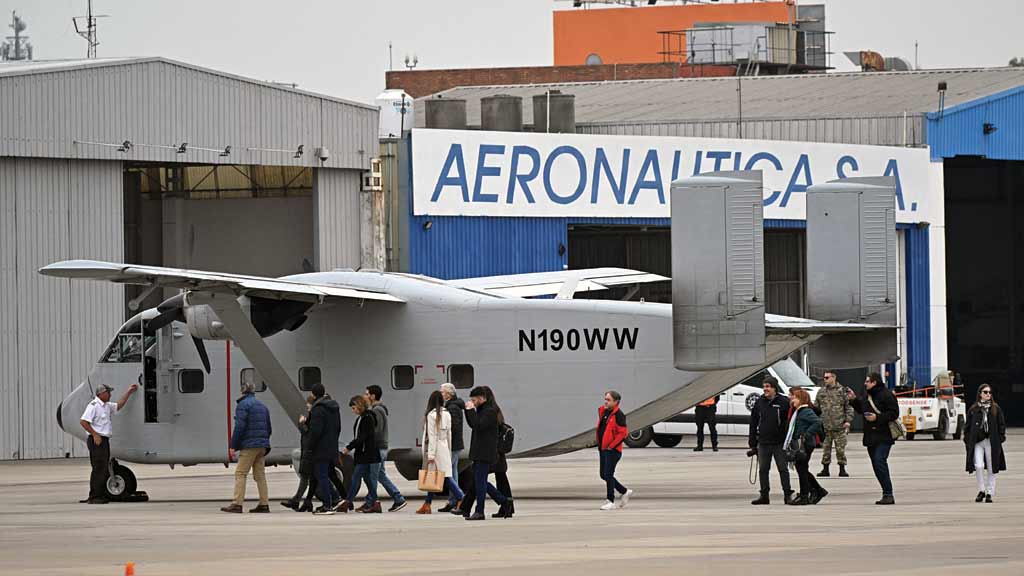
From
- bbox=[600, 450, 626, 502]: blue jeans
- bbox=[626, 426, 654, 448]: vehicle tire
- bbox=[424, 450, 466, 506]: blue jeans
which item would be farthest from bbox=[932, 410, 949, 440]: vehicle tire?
bbox=[424, 450, 466, 506]: blue jeans

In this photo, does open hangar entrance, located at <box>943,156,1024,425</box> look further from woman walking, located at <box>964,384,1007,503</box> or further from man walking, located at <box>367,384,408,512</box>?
man walking, located at <box>367,384,408,512</box>

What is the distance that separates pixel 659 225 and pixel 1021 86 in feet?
44.7

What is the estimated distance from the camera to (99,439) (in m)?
23.1

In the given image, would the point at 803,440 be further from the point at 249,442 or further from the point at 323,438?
the point at 249,442

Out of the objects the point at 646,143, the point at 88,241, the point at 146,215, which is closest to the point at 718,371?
the point at 88,241

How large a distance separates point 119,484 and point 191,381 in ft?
6.04

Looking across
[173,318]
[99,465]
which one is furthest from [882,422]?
[99,465]

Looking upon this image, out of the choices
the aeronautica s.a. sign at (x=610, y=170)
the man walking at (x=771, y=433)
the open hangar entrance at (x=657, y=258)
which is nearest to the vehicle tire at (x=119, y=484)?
the man walking at (x=771, y=433)

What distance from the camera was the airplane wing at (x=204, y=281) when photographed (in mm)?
18984

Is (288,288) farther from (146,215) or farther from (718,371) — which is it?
(146,215)

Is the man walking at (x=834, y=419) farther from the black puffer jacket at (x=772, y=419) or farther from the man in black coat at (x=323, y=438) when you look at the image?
the man in black coat at (x=323, y=438)

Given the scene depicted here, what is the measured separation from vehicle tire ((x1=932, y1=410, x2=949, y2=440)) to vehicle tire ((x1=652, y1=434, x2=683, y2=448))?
6687 millimetres

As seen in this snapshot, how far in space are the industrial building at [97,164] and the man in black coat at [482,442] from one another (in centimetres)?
1403

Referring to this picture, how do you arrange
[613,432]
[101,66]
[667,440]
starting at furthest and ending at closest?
[667,440] < [101,66] < [613,432]
